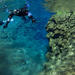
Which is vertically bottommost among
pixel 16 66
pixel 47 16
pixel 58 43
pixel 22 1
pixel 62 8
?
pixel 16 66

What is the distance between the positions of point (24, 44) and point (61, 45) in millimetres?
3075

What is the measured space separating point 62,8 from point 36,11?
3.22m

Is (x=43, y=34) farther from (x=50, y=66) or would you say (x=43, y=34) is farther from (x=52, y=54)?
(x=50, y=66)

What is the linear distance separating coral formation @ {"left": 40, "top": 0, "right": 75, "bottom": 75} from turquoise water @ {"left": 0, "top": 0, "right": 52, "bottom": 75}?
2.26 ft

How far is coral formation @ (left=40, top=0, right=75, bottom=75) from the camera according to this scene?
6788mm

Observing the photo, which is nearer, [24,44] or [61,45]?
[61,45]

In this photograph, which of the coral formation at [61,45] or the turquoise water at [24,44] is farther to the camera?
the turquoise water at [24,44]

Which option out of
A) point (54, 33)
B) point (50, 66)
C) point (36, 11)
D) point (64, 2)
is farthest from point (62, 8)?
point (50, 66)

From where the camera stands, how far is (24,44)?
10578mm

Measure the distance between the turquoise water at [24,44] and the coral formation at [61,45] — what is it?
69 centimetres

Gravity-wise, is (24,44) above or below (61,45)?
below

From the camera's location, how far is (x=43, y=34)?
488 inches

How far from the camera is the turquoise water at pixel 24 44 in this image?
304 inches

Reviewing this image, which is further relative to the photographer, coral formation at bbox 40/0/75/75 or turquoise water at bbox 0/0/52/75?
turquoise water at bbox 0/0/52/75
